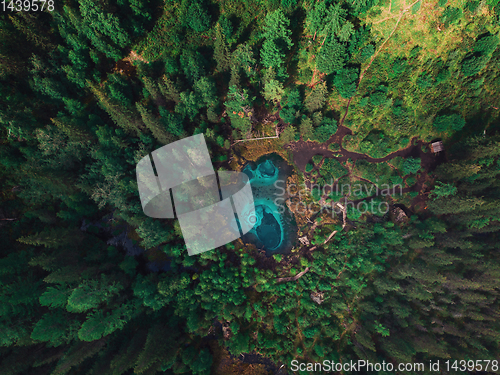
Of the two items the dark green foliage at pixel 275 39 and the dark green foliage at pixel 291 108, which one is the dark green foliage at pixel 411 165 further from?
the dark green foliage at pixel 275 39

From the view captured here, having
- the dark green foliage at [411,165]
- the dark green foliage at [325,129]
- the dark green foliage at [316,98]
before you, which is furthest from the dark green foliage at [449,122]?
the dark green foliage at [316,98]

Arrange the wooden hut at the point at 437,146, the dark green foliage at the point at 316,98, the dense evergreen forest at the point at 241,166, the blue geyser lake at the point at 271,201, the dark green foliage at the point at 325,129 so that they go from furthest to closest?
1. the blue geyser lake at the point at 271,201
2. the wooden hut at the point at 437,146
3. the dark green foliage at the point at 325,129
4. the dark green foliage at the point at 316,98
5. the dense evergreen forest at the point at 241,166

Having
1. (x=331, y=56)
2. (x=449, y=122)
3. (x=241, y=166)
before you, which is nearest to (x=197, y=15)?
(x=331, y=56)

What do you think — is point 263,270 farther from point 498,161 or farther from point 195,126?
point 498,161

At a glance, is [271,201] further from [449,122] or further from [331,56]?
[449,122]

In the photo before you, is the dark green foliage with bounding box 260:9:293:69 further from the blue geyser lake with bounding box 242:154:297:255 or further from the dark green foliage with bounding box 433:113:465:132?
the dark green foliage with bounding box 433:113:465:132

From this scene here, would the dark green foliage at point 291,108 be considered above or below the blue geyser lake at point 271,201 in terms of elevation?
above

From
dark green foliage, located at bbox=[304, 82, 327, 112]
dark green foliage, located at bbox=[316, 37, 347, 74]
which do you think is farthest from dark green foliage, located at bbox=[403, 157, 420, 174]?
dark green foliage, located at bbox=[316, 37, 347, 74]

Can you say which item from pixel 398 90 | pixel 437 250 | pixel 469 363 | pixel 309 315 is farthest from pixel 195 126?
pixel 469 363
